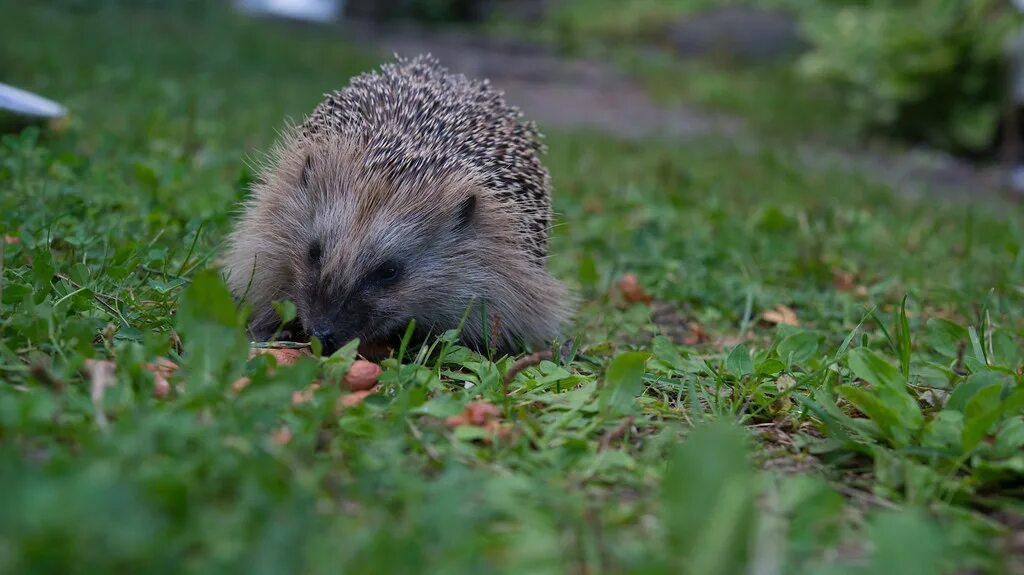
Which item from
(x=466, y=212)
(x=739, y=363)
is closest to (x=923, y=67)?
(x=466, y=212)

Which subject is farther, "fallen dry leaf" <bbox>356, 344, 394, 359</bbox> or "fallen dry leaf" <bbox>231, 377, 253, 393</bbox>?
"fallen dry leaf" <bbox>356, 344, 394, 359</bbox>

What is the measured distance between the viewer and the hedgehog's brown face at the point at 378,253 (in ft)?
12.8

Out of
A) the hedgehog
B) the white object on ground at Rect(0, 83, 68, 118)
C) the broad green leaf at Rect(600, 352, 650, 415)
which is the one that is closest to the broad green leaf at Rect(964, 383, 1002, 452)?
the broad green leaf at Rect(600, 352, 650, 415)

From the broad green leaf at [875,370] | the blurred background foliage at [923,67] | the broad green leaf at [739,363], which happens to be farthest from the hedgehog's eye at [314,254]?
the blurred background foliage at [923,67]

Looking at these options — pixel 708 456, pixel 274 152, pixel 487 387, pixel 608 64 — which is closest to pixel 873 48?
pixel 608 64

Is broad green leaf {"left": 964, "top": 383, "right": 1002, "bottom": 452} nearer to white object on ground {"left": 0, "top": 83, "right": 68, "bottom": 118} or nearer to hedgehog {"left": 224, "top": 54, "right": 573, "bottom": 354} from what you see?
hedgehog {"left": 224, "top": 54, "right": 573, "bottom": 354}

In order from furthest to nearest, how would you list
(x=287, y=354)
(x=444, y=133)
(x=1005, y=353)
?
(x=444, y=133) < (x=1005, y=353) < (x=287, y=354)

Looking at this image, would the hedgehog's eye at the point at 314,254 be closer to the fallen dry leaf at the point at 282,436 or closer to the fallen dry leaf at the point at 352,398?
the fallen dry leaf at the point at 352,398

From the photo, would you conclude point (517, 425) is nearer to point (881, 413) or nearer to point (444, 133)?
point (881, 413)

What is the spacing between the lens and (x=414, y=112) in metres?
4.75

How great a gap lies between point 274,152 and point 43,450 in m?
2.75

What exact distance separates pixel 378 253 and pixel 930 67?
390 inches

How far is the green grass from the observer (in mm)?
1962

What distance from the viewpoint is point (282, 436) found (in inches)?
99.7
